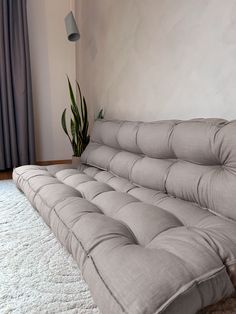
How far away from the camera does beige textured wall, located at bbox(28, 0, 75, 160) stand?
3.16 metres

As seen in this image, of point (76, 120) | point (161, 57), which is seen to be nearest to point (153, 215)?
point (161, 57)

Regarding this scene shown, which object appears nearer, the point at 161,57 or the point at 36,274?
the point at 36,274

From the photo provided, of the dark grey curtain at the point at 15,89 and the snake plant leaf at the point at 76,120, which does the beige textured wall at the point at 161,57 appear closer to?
the snake plant leaf at the point at 76,120

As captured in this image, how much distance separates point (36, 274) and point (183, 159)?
878 millimetres

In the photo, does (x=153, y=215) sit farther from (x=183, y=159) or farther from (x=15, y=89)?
(x=15, y=89)

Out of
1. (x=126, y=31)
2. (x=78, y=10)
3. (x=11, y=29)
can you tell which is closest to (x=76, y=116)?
(x=126, y=31)

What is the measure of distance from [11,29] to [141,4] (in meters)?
1.61

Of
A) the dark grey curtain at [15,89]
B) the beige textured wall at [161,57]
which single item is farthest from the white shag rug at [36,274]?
the dark grey curtain at [15,89]

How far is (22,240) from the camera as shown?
4.15ft

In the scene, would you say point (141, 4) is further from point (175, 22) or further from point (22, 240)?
point (22, 240)

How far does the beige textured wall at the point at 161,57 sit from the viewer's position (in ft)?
4.93

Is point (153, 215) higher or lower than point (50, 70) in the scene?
lower

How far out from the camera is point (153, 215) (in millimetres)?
1048

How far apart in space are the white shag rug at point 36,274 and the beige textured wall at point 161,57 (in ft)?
3.90
